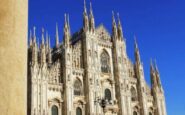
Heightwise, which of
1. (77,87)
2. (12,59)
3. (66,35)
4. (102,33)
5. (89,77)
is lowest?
(12,59)

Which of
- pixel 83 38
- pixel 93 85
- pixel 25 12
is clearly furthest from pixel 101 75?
pixel 25 12

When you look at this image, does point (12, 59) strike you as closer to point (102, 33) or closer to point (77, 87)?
point (77, 87)

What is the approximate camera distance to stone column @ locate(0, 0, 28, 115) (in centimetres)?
267

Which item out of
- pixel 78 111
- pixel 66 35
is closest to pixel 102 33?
pixel 66 35

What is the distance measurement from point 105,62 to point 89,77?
5202 millimetres

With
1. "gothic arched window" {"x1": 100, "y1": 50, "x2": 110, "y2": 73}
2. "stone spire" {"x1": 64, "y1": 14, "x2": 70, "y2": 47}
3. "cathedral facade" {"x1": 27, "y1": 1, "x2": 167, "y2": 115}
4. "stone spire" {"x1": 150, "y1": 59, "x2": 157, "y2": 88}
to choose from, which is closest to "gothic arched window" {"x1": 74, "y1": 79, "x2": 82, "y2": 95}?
"cathedral facade" {"x1": 27, "y1": 1, "x2": 167, "y2": 115}

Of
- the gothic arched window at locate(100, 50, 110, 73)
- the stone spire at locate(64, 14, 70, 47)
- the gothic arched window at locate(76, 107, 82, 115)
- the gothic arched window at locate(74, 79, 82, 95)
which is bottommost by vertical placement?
the gothic arched window at locate(76, 107, 82, 115)

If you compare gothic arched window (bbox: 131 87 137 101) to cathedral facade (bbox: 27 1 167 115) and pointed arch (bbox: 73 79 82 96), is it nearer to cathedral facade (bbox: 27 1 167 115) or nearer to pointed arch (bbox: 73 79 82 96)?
cathedral facade (bbox: 27 1 167 115)

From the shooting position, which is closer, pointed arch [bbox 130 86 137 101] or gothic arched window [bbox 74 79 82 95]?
gothic arched window [bbox 74 79 82 95]

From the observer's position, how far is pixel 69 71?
37.6m

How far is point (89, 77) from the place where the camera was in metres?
39.3

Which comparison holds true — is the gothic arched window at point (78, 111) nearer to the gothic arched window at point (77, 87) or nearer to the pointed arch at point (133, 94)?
the gothic arched window at point (77, 87)

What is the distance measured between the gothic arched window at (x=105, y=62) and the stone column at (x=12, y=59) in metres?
39.9

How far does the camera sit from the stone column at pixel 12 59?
2672 millimetres
